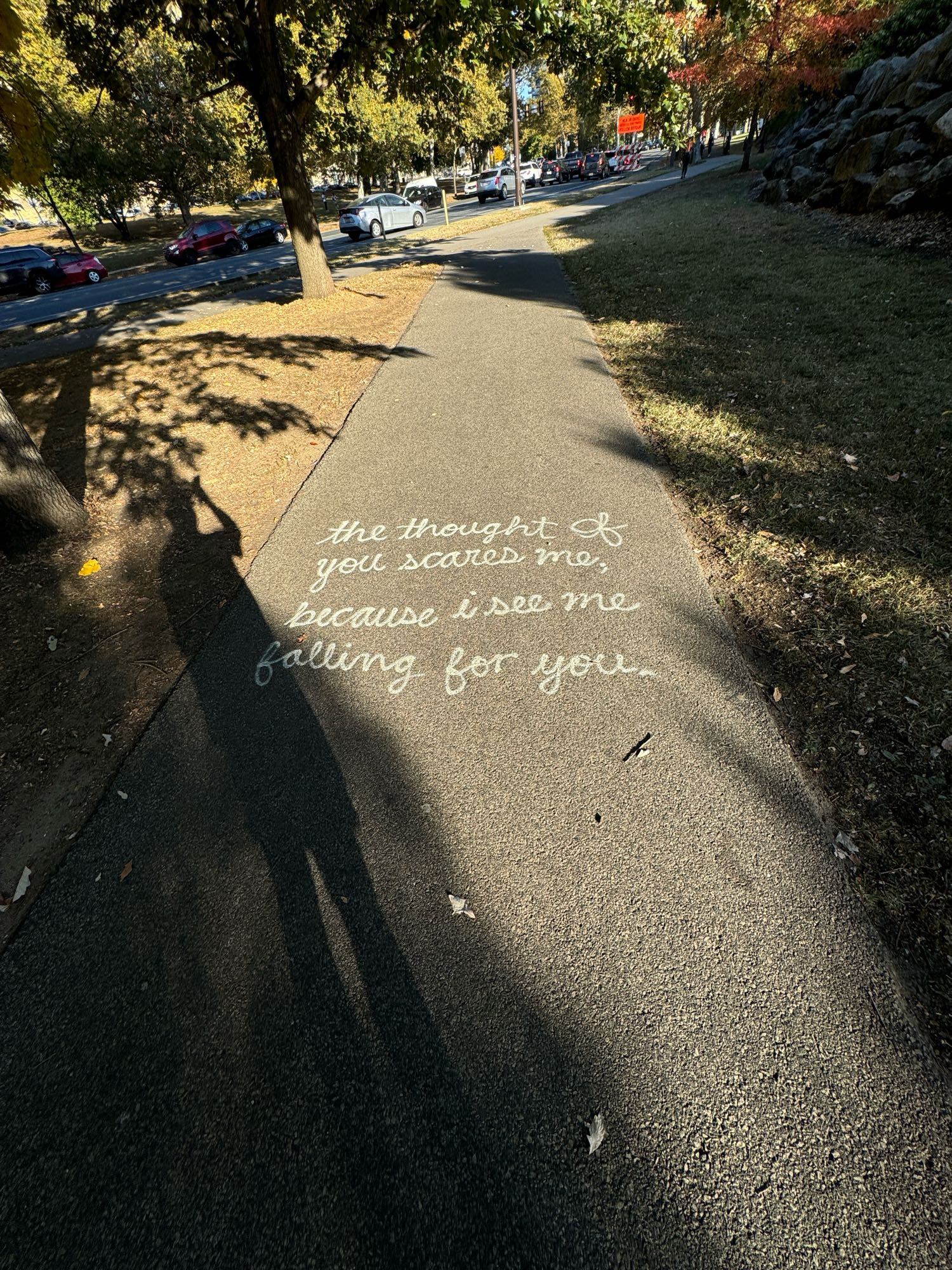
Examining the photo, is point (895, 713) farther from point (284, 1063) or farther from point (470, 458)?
point (470, 458)

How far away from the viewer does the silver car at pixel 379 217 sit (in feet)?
80.5

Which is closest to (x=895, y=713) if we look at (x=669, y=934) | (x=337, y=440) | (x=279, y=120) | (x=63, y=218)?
(x=669, y=934)

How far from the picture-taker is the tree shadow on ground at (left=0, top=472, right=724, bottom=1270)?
5.08ft

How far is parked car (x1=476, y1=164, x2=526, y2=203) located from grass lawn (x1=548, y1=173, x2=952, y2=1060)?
120ft

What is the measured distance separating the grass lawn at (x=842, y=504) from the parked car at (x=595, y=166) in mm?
44504

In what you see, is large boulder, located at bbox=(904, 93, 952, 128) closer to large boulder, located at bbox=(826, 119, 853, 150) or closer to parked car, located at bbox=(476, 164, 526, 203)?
large boulder, located at bbox=(826, 119, 853, 150)

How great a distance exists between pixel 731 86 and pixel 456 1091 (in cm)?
2871

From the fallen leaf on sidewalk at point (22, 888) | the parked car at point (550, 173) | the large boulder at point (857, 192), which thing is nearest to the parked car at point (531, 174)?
the parked car at point (550, 173)

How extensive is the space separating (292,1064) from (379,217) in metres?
31.0

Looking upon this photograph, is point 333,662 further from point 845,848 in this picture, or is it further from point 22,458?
point 22,458

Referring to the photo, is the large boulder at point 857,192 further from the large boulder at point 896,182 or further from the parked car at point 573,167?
the parked car at point 573,167

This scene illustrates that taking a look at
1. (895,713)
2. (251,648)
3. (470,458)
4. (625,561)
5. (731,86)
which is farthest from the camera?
(731,86)

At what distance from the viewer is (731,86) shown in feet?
64.9

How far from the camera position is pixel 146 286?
65.0 feet
